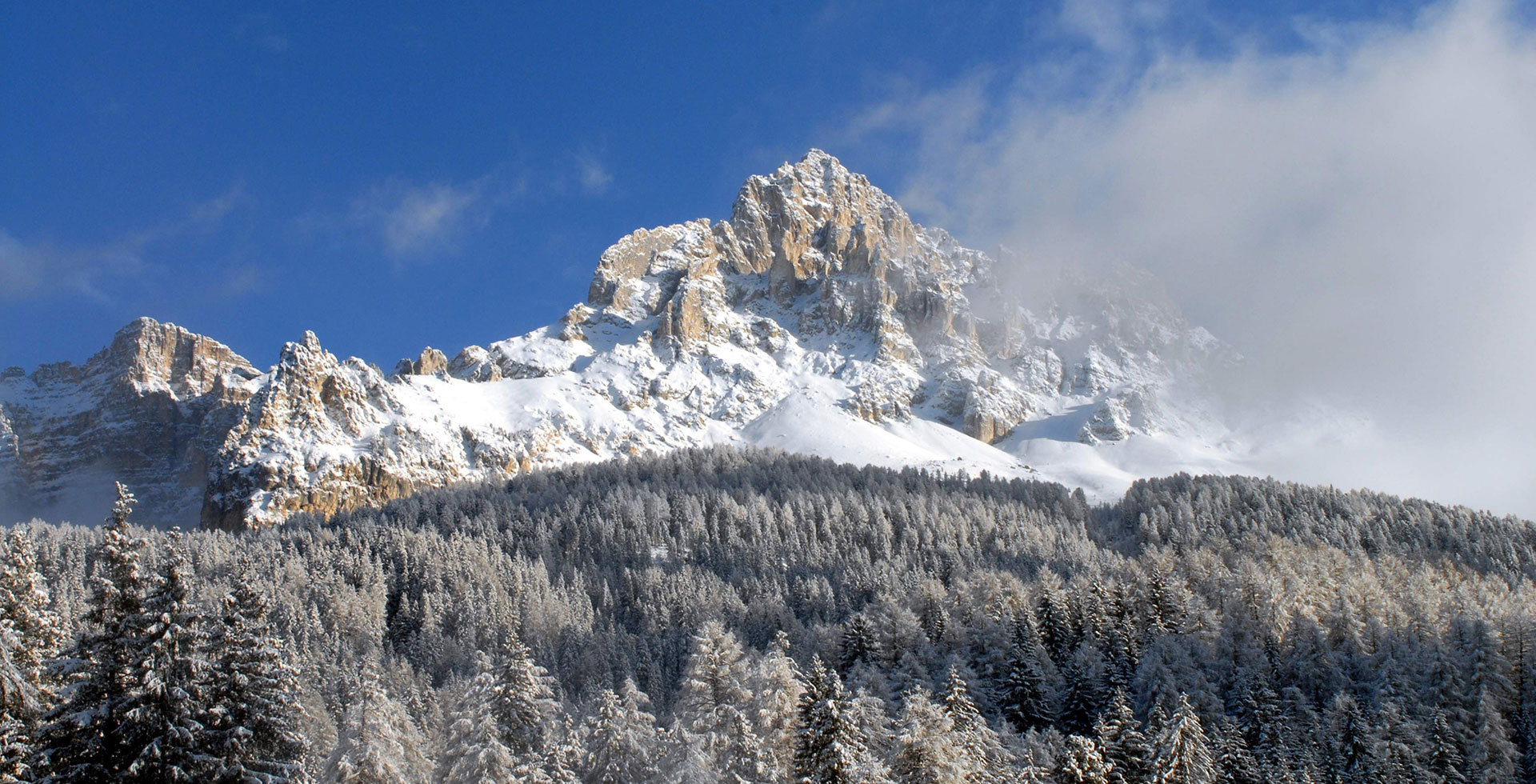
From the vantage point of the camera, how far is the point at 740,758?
132 ft

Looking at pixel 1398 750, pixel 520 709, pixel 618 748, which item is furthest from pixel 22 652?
pixel 1398 750

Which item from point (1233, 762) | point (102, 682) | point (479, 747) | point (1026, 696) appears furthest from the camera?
point (1026, 696)

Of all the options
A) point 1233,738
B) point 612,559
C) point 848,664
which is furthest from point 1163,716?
point 612,559

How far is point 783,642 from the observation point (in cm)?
6706

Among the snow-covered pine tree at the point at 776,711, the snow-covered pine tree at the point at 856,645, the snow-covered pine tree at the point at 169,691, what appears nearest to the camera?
the snow-covered pine tree at the point at 169,691

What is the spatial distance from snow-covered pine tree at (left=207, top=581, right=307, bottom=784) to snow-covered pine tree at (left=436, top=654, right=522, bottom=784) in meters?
14.6

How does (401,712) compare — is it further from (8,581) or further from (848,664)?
(848,664)

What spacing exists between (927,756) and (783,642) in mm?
27297

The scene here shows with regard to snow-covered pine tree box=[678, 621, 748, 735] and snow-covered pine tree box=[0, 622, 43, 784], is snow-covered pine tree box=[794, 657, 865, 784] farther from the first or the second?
snow-covered pine tree box=[0, 622, 43, 784]

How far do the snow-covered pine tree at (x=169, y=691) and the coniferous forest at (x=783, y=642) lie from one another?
0.06 m

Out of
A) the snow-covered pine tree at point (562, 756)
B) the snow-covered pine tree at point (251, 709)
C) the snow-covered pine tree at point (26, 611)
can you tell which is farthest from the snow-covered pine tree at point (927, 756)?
the snow-covered pine tree at point (26, 611)

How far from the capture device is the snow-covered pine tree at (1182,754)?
47.3 meters

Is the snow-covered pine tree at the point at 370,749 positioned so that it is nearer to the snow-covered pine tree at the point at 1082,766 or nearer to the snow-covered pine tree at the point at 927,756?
the snow-covered pine tree at the point at 927,756

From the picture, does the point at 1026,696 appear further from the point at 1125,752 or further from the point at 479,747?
the point at 479,747
